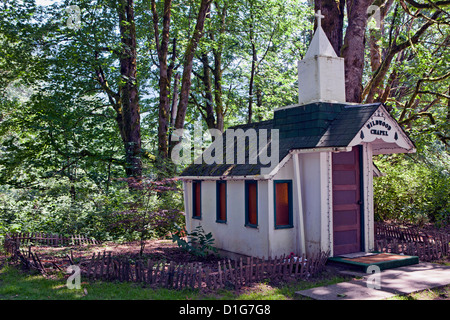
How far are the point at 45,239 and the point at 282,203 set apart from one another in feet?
28.3

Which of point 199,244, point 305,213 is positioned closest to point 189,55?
point 199,244

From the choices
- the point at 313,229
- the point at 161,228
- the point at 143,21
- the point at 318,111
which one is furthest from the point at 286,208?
the point at 143,21

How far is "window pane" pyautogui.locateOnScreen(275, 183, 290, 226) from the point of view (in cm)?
1108

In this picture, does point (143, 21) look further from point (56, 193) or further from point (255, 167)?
point (255, 167)

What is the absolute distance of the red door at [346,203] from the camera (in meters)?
11.1

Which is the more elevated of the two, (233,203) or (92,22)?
(92,22)

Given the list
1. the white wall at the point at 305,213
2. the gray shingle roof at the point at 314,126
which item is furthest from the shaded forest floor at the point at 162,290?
the gray shingle roof at the point at 314,126

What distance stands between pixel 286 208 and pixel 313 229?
928 millimetres

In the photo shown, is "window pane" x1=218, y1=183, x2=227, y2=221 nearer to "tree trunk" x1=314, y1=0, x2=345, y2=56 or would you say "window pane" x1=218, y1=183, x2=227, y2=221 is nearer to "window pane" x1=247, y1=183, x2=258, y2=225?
"window pane" x1=247, y1=183, x2=258, y2=225

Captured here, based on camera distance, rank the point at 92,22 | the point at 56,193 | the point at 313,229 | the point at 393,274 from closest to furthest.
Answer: the point at 393,274 < the point at 313,229 < the point at 56,193 < the point at 92,22

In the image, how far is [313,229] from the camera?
1087 cm

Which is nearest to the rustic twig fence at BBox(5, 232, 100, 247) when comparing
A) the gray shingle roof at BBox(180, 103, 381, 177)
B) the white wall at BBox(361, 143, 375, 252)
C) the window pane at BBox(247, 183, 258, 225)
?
the gray shingle roof at BBox(180, 103, 381, 177)

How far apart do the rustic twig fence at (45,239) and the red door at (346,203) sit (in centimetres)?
923
